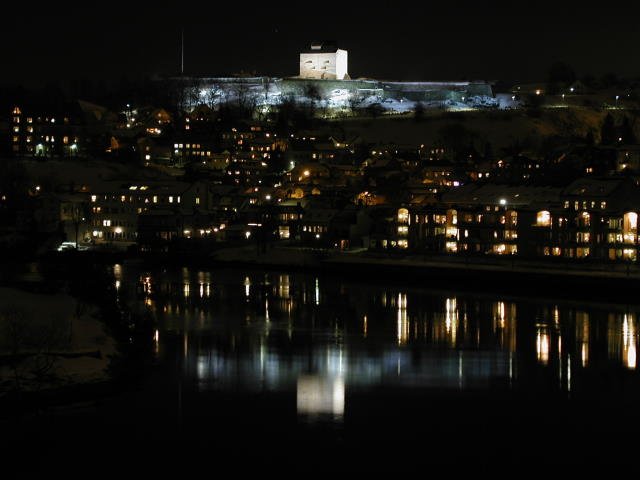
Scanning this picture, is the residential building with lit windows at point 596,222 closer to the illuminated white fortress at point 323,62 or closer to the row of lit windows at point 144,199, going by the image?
the row of lit windows at point 144,199

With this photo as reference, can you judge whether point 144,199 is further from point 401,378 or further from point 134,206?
point 401,378

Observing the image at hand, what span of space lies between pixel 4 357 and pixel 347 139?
25.0 metres

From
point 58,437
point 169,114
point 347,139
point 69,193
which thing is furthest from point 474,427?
point 169,114

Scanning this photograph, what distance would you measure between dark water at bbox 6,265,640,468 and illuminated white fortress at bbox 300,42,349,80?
3162 cm

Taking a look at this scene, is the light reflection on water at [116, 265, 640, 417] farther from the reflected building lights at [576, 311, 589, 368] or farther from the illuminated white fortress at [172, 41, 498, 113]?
the illuminated white fortress at [172, 41, 498, 113]

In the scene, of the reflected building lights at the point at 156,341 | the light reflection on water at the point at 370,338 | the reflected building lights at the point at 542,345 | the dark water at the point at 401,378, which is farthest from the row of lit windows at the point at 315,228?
the reflected building lights at the point at 156,341

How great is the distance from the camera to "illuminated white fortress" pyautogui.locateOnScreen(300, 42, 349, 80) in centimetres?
4397

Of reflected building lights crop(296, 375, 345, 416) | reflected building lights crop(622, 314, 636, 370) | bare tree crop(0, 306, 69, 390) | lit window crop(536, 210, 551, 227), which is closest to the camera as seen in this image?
reflected building lights crop(296, 375, 345, 416)

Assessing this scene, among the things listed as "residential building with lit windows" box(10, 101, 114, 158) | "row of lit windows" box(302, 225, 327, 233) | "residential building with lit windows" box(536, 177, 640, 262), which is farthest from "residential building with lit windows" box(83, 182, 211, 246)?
"residential building with lit windows" box(536, 177, 640, 262)

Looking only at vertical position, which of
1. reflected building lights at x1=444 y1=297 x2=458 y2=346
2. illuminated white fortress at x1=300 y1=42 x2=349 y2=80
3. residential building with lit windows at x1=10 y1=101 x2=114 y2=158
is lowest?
reflected building lights at x1=444 y1=297 x2=458 y2=346

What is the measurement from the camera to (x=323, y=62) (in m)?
44.2

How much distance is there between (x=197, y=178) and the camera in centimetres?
2542

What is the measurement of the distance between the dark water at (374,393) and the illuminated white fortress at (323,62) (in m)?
31.6

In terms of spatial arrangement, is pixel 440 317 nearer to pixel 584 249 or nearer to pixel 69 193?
pixel 584 249
